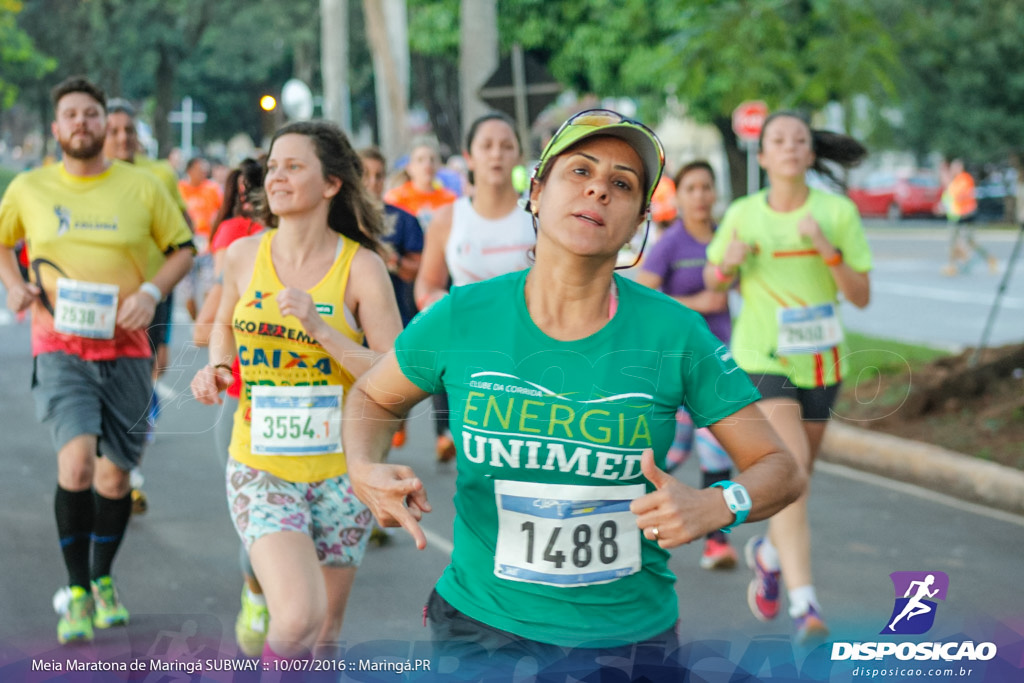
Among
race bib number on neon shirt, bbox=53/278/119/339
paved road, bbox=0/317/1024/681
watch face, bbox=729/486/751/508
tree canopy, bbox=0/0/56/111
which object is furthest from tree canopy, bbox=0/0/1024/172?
watch face, bbox=729/486/751/508

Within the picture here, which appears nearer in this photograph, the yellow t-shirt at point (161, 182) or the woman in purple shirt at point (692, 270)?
the yellow t-shirt at point (161, 182)

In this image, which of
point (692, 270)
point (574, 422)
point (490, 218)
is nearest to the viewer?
point (574, 422)

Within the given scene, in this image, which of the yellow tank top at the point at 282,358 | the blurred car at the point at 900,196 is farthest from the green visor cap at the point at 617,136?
the blurred car at the point at 900,196

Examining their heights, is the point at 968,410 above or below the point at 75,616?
below

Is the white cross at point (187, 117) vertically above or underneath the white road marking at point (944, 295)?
above

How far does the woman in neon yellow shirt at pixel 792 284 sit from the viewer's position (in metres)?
5.41

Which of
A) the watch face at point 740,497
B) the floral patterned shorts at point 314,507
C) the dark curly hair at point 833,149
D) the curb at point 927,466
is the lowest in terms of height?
the curb at point 927,466

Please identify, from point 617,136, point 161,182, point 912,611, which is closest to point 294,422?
point 617,136

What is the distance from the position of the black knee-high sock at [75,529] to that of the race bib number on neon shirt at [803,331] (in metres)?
2.82

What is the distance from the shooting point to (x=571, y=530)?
2.68 meters

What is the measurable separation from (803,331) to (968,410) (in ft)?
13.5

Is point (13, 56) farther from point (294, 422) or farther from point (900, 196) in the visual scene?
point (294, 422)

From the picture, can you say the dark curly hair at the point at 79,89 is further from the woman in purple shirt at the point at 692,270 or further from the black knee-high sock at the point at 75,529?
the woman in purple shirt at the point at 692,270

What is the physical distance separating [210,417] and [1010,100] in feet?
150
